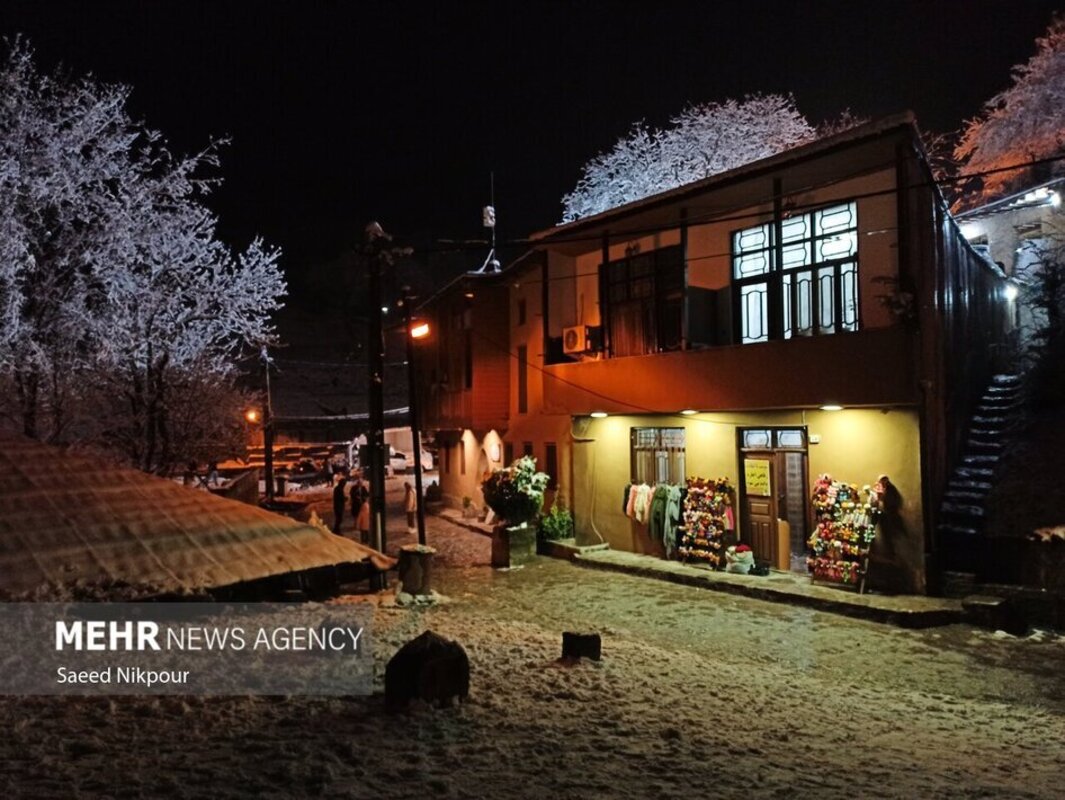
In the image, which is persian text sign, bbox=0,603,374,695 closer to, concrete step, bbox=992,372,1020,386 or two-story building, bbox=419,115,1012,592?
two-story building, bbox=419,115,1012,592

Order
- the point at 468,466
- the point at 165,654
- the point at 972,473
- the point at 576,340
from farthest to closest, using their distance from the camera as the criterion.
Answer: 1. the point at 468,466
2. the point at 576,340
3. the point at 972,473
4. the point at 165,654

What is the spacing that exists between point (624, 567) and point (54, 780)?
1314cm

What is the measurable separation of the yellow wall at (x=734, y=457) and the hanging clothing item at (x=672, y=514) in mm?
524

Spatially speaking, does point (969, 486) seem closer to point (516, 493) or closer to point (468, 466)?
point (516, 493)

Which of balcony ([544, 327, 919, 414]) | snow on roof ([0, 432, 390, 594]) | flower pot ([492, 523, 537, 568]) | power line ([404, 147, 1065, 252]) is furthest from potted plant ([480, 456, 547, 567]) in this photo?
snow on roof ([0, 432, 390, 594])

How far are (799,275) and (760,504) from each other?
15.3 feet

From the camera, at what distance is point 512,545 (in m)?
18.0

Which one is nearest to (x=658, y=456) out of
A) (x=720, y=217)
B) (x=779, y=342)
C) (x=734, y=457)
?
(x=734, y=457)

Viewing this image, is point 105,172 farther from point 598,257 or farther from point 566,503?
point 566,503

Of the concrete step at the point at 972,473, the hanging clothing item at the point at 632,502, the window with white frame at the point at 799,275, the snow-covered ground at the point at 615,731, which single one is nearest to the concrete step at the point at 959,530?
the concrete step at the point at 972,473

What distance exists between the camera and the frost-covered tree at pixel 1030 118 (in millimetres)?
24312

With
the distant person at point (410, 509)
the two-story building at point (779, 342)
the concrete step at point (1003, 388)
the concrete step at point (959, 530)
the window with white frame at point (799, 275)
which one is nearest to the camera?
the concrete step at point (959, 530)

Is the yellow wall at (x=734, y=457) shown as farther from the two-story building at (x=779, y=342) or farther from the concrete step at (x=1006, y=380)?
the concrete step at (x=1006, y=380)

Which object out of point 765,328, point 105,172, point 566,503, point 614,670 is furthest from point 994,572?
point 105,172
